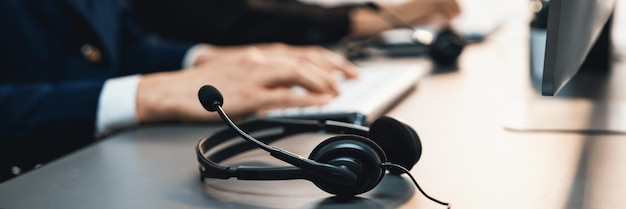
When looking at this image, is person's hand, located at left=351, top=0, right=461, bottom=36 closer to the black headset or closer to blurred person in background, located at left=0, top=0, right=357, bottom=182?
blurred person in background, located at left=0, top=0, right=357, bottom=182

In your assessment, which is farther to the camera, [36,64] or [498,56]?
[498,56]

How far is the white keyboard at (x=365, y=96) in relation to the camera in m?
0.66

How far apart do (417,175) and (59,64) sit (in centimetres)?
70

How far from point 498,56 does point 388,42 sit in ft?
0.75

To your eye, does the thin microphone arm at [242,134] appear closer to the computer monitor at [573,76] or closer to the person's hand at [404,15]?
the computer monitor at [573,76]

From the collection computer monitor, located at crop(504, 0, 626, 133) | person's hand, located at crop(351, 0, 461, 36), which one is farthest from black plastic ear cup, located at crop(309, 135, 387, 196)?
person's hand, located at crop(351, 0, 461, 36)

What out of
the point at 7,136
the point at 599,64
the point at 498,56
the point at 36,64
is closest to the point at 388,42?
the point at 498,56

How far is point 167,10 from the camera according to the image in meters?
1.50

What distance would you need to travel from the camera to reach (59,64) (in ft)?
3.34

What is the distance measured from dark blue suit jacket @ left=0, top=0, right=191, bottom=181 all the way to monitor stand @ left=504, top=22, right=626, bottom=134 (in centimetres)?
47

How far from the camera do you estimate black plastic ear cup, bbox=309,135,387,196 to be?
0.44 m

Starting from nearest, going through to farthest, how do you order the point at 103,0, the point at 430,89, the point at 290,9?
the point at 430,89
the point at 103,0
the point at 290,9

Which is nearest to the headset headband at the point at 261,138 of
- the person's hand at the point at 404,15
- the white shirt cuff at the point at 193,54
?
the white shirt cuff at the point at 193,54

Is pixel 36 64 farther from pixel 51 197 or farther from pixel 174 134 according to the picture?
pixel 51 197
